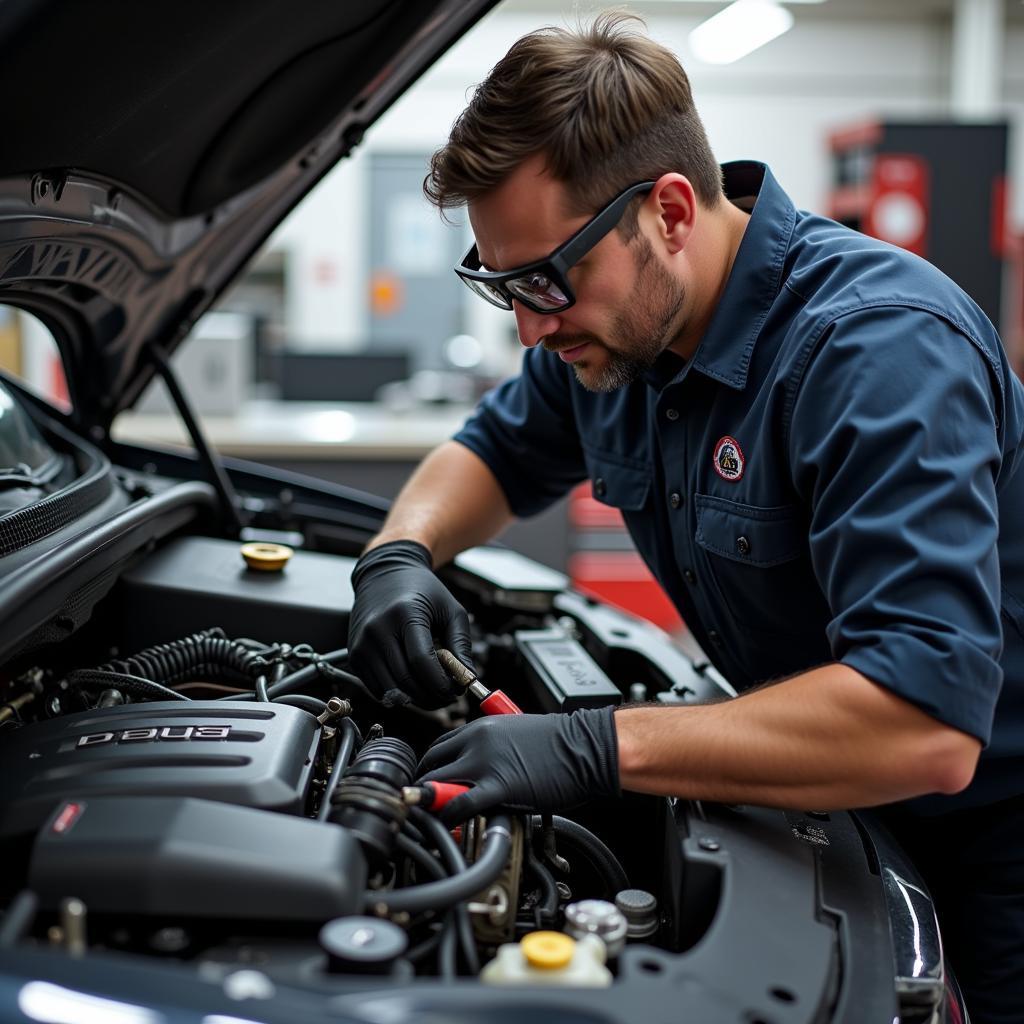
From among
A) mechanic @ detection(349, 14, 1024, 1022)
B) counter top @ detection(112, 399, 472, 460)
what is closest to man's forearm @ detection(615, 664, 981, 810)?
mechanic @ detection(349, 14, 1024, 1022)

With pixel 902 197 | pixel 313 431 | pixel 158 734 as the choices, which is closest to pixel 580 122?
pixel 158 734

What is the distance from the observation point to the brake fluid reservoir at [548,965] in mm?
757

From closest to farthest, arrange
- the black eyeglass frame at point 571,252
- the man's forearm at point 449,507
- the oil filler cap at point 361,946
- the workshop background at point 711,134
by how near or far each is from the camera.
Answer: the oil filler cap at point 361,946 → the black eyeglass frame at point 571,252 → the man's forearm at point 449,507 → the workshop background at point 711,134

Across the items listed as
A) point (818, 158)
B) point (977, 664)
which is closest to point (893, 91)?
point (818, 158)

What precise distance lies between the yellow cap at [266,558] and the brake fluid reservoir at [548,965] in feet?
2.54

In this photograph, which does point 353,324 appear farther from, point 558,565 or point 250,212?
point 250,212

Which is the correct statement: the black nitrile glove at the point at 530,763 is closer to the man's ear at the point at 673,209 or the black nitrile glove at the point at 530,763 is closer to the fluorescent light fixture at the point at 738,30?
the man's ear at the point at 673,209

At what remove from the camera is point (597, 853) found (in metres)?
1.03

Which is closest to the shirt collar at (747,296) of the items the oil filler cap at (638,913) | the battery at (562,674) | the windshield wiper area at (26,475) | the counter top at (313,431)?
Answer: the battery at (562,674)

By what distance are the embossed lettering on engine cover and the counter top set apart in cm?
241

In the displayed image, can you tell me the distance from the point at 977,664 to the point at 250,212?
4.04 feet

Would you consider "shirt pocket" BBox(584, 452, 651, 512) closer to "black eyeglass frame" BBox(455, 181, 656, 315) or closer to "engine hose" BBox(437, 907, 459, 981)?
"black eyeglass frame" BBox(455, 181, 656, 315)

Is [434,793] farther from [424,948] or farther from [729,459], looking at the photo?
[729,459]

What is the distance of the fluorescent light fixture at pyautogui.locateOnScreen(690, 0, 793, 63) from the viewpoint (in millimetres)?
7670
